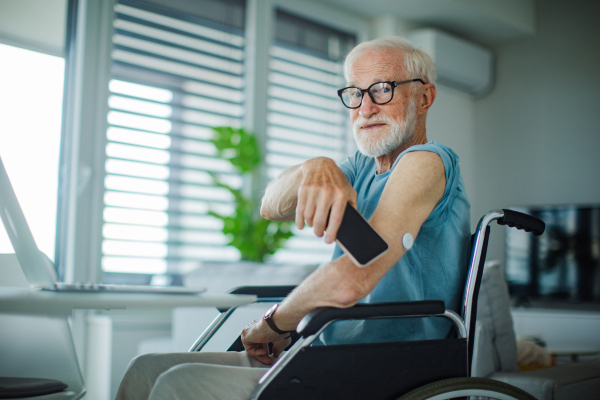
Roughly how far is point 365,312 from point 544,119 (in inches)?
163

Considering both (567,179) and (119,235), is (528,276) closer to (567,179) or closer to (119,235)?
(567,179)

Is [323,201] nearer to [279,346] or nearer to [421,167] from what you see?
[421,167]

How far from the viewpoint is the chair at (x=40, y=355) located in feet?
3.91

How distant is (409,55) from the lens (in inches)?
53.5

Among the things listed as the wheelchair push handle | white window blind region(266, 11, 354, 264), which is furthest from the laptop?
white window blind region(266, 11, 354, 264)

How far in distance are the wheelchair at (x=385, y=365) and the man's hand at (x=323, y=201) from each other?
0.14 meters

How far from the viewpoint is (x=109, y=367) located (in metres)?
2.57

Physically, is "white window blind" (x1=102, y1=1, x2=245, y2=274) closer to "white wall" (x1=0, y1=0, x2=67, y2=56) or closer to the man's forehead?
"white wall" (x1=0, y1=0, x2=67, y2=56)

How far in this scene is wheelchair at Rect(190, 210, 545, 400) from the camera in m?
0.90

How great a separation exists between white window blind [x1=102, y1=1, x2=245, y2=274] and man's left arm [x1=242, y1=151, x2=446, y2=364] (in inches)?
79.6

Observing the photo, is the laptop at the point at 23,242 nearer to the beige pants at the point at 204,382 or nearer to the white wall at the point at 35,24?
the beige pants at the point at 204,382

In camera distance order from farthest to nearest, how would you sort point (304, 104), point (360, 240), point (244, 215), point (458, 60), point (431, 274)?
point (458, 60) < point (304, 104) < point (244, 215) < point (431, 274) < point (360, 240)

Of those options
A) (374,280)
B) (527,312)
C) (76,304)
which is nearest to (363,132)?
(374,280)

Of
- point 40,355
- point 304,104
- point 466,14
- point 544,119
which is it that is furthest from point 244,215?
point 544,119
